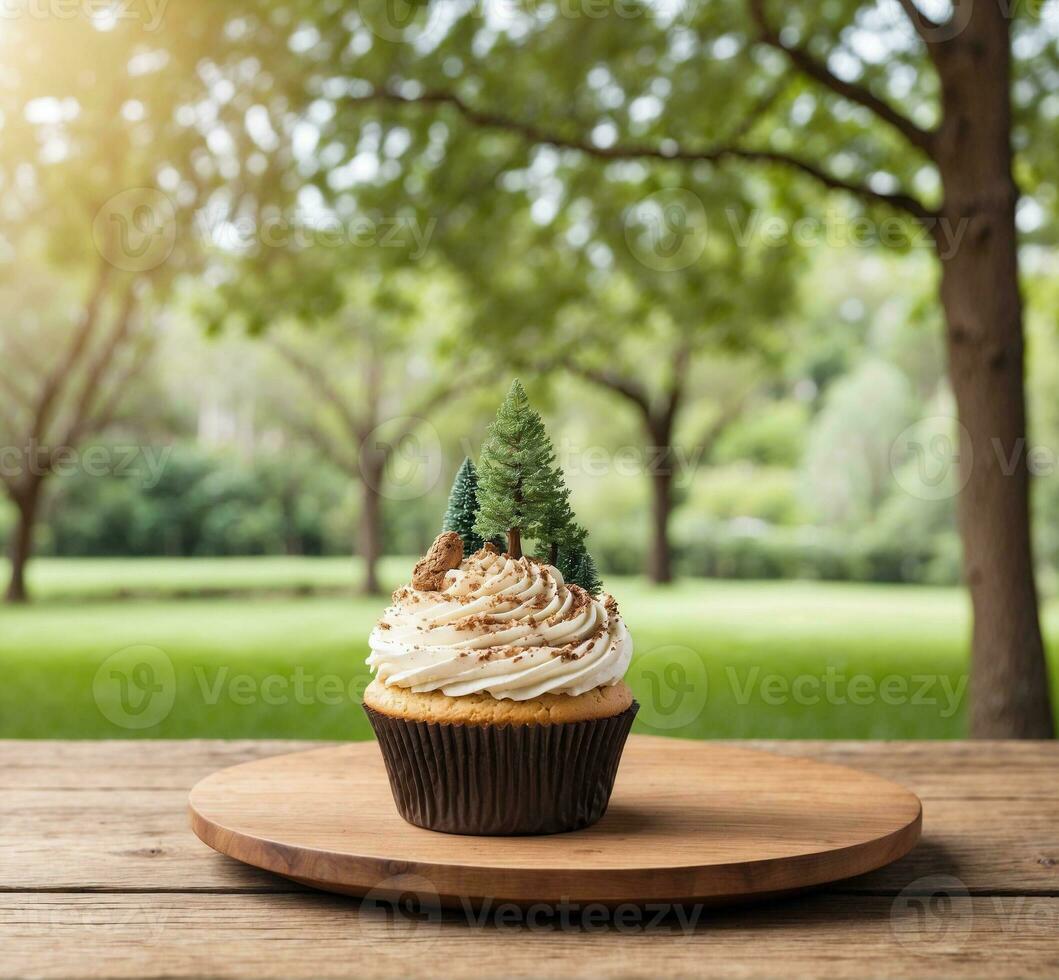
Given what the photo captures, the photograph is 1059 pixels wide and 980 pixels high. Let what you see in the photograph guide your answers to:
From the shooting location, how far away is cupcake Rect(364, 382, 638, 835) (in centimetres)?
194

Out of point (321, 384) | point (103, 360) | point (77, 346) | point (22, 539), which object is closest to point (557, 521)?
point (103, 360)

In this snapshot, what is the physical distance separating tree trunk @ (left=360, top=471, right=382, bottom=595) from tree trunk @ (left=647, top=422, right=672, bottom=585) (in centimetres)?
458

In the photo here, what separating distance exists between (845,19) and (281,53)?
3.60 metres

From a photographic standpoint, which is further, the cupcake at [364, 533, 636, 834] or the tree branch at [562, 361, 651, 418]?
the tree branch at [562, 361, 651, 418]

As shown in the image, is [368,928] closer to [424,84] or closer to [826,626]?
[424,84]

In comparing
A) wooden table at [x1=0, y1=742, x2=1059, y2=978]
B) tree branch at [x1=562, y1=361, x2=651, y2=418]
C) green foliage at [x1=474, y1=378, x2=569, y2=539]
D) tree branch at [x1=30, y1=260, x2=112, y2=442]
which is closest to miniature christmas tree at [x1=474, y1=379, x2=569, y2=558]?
green foliage at [x1=474, y1=378, x2=569, y2=539]

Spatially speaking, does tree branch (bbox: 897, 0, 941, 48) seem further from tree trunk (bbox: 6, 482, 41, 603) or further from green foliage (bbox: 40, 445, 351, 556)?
green foliage (bbox: 40, 445, 351, 556)

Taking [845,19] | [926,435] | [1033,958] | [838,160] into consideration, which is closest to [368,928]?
[1033,958]

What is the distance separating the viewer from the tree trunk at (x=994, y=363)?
15.9 ft

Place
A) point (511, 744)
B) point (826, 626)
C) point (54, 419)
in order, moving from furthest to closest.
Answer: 1. point (54, 419)
2. point (826, 626)
3. point (511, 744)

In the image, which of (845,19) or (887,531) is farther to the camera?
(887,531)

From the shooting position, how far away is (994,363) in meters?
4.84

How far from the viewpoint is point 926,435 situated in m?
28.2

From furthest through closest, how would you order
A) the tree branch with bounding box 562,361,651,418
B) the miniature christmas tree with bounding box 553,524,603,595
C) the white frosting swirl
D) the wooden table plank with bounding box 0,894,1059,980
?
1. the tree branch with bounding box 562,361,651,418
2. the miniature christmas tree with bounding box 553,524,603,595
3. the white frosting swirl
4. the wooden table plank with bounding box 0,894,1059,980
